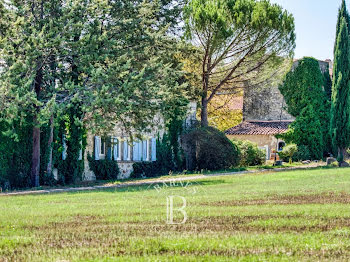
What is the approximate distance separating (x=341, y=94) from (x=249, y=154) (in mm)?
6875

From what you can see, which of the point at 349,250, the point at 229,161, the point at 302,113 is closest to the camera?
the point at 349,250

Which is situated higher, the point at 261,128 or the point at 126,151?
the point at 261,128

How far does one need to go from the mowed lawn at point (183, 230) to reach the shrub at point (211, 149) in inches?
704

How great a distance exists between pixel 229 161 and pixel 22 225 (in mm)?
25375

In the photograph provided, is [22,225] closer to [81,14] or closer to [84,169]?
[81,14]

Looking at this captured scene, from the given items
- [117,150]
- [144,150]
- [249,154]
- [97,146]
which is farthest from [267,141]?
[97,146]

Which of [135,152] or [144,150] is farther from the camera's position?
[144,150]

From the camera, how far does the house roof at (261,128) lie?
47678 millimetres

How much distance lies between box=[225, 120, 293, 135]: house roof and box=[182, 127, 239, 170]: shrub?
1162 centimetres

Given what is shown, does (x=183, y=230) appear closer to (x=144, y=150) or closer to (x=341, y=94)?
(x=144, y=150)

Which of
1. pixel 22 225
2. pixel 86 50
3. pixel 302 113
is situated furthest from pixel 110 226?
pixel 302 113

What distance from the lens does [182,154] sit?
3675 centimetres

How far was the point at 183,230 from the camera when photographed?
10.0 metres

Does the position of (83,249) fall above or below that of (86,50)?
below
